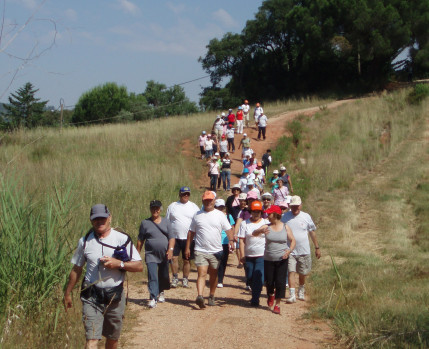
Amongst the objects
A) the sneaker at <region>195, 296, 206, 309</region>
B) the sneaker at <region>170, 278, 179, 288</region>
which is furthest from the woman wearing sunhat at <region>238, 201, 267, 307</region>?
the sneaker at <region>170, 278, 179, 288</region>

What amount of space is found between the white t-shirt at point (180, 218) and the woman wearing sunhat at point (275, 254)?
1.70m

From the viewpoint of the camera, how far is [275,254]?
29.0ft

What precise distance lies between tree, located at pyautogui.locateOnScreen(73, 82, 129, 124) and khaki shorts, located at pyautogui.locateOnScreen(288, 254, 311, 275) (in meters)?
62.6

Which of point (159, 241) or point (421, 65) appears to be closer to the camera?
point (159, 241)

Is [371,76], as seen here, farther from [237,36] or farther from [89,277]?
[89,277]

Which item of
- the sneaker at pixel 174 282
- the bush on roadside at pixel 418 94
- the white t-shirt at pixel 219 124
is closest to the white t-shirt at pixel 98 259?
the sneaker at pixel 174 282

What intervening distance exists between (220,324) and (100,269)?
3055mm

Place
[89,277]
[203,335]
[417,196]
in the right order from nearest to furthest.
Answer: [89,277] < [203,335] < [417,196]

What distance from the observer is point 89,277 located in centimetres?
564

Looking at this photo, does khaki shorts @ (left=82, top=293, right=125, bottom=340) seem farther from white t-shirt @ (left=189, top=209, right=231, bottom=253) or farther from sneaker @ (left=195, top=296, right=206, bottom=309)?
white t-shirt @ (left=189, top=209, right=231, bottom=253)

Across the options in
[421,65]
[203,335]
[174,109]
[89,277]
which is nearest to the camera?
[89,277]

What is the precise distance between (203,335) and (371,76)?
136 feet

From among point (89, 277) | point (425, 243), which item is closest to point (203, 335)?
point (89, 277)

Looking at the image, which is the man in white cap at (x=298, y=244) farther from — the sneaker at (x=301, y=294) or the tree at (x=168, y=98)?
the tree at (x=168, y=98)
